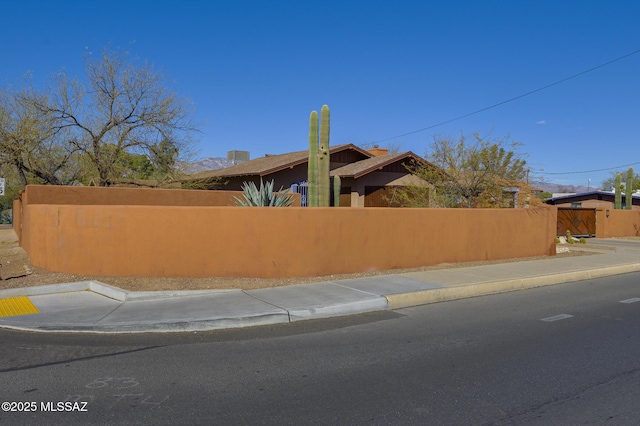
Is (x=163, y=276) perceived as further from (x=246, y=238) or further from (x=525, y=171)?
(x=525, y=171)

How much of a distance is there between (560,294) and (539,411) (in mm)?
7160

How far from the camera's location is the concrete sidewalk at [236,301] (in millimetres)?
7680

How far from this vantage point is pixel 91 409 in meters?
4.66

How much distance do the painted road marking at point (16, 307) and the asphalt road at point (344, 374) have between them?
3.76 feet

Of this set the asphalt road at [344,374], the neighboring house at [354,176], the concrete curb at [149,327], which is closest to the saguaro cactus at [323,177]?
the asphalt road at [344,374]

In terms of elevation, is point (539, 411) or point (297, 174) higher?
point (297, 174)

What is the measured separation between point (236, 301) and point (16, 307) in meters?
3.66

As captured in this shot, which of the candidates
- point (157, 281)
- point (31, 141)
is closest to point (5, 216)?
point (31, 141)

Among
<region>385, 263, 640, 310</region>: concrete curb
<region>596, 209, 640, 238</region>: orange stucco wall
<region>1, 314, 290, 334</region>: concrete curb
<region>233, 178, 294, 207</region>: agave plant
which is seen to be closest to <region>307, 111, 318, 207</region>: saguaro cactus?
<region>233, 178, 294, 207</region>: agave plant

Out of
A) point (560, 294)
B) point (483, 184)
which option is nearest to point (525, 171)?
point (483, 184)

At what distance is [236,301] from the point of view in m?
9.04

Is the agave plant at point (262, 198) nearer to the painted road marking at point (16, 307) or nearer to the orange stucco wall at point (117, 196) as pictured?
the painted road marking at point (16, 307)

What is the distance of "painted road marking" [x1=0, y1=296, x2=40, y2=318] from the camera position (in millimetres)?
8297

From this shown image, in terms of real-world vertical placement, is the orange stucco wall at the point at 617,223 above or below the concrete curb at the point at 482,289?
above
